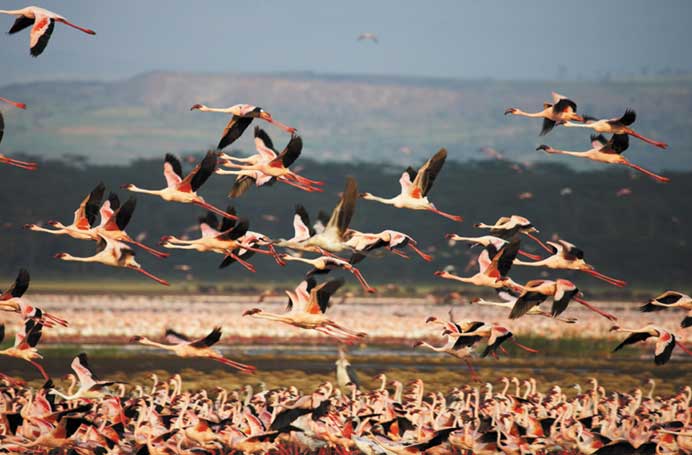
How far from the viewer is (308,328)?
16062 mm

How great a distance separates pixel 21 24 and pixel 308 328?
498 cm

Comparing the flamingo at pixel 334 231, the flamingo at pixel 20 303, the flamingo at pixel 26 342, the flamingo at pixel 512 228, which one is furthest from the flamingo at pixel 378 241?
the flamingo at pixel 26 342

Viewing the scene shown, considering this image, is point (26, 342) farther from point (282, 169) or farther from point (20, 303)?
point (282, 169)

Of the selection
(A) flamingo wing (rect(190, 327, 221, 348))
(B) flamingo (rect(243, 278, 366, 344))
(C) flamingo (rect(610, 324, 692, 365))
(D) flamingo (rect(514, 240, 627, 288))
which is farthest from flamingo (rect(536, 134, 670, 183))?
(A) flamingo wing (rect(190, 327, 221, 348))

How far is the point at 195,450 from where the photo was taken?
1560 cm

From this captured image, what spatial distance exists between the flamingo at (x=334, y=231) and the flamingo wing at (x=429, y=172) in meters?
1.44

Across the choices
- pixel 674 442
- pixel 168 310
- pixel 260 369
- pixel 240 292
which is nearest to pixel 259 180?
pixel 674 442

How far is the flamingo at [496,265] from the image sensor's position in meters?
15.4

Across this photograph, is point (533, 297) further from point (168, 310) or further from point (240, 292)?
point (240, 292)

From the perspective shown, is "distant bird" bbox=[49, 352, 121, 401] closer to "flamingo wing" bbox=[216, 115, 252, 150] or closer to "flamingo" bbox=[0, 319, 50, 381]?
"flamingo" bbox=[0, 319, 50, 381]

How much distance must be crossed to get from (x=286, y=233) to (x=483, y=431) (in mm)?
84979

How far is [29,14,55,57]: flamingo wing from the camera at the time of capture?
1546 cm

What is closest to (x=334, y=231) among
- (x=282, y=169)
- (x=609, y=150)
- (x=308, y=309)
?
(x=308, y=309)

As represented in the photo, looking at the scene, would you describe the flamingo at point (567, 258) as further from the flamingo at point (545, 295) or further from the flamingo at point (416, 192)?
the flamingo at point (416, 192)
